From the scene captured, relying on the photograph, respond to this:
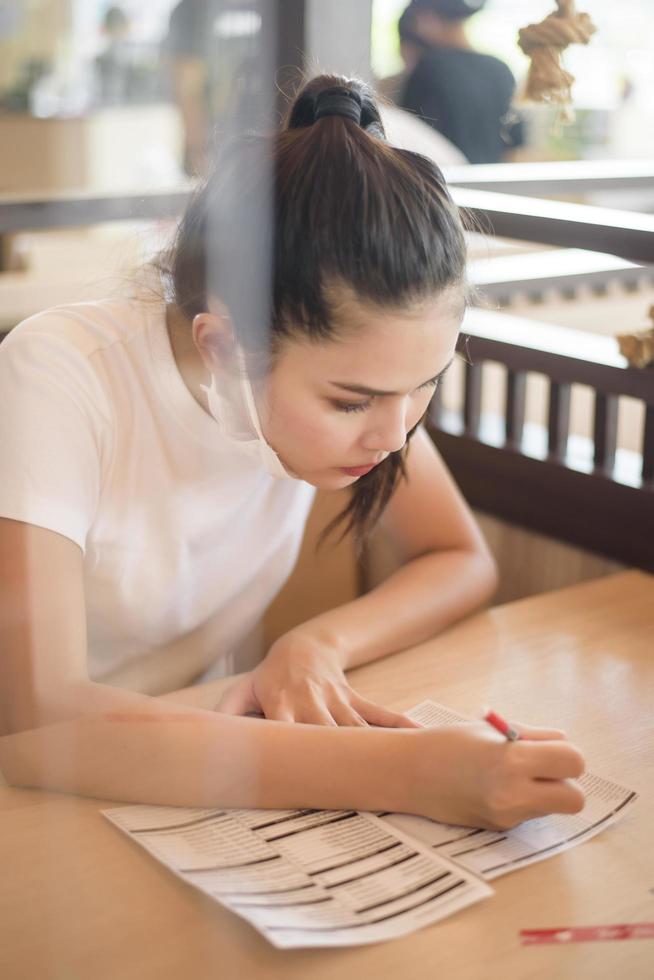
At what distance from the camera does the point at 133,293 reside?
0.99 metres

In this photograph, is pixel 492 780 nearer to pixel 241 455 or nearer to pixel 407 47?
pixel 241 455

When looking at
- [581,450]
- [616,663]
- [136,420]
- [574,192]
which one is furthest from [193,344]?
[574,192]

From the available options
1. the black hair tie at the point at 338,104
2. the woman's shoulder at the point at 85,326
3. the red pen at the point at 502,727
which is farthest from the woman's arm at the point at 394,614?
the black hair tie at the point at 338,104

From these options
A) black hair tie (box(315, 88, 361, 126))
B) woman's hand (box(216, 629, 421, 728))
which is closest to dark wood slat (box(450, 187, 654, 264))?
black hair tie (box(315, 88, 361, 126))

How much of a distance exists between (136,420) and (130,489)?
6cm

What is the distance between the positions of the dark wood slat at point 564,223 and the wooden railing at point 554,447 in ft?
0.46

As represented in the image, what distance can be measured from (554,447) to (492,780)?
28.0 inches

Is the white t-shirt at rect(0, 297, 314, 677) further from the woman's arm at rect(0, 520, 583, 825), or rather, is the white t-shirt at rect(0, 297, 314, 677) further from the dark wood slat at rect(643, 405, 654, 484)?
the dark wood slat at rect(643, 405, 654, 484)

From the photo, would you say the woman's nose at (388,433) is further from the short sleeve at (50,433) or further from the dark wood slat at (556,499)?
the dark wood slat at (556,499)

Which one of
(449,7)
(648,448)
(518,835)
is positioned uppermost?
(449,7)

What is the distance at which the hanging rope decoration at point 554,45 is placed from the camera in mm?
1038

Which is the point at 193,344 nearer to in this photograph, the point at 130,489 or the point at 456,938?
the point at 130,489

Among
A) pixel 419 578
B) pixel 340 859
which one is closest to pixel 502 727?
pixel 340 859

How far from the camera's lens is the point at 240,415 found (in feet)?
3.01
